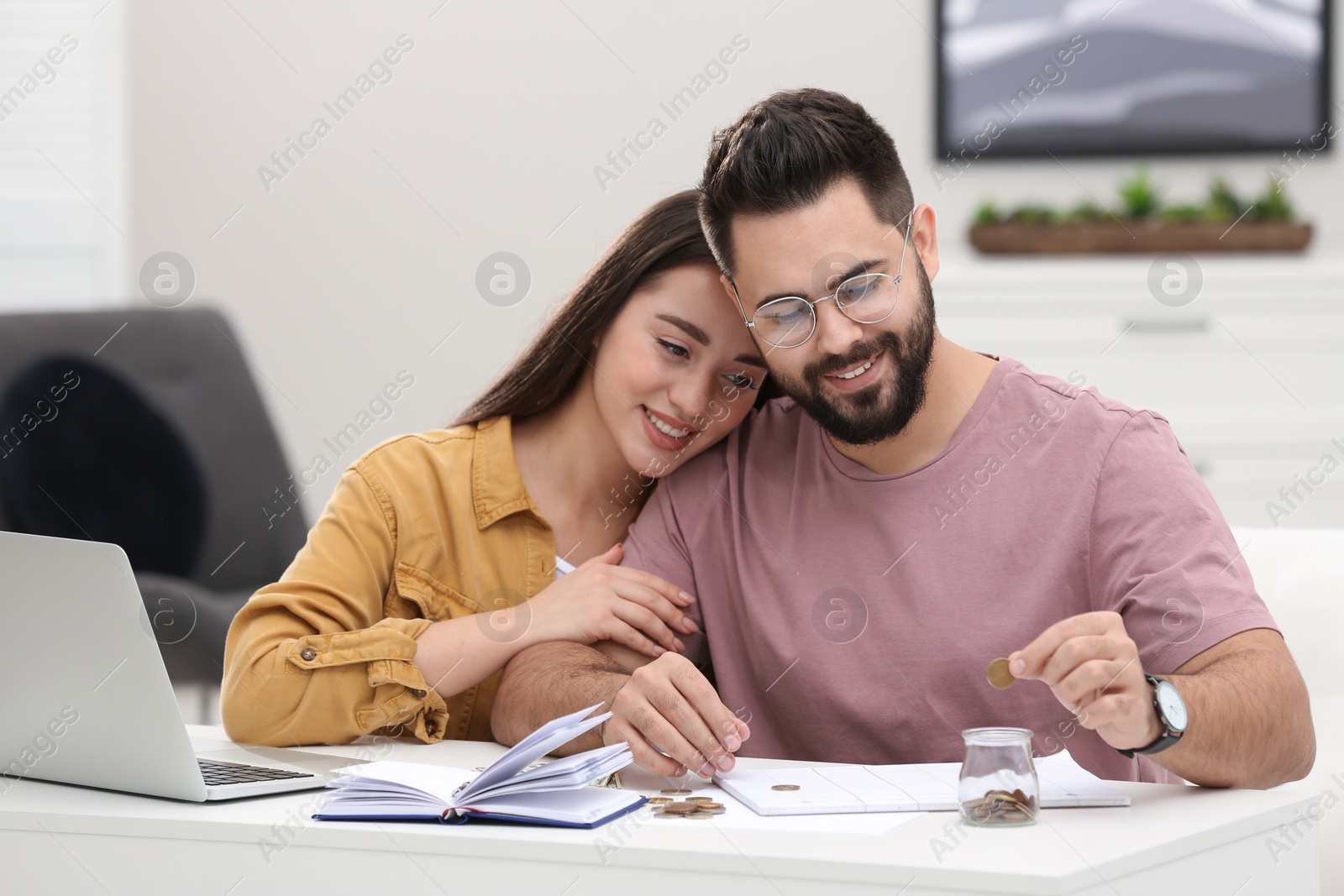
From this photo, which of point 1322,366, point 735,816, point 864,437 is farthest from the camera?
point 1322,366

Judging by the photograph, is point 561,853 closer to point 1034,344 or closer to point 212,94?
point 1034,344

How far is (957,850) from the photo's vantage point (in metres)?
1.02

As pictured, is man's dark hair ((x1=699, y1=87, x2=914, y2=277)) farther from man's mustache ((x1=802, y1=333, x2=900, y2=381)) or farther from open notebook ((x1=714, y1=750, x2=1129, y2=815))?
open notebook ((x1=714, y1=750, x2=1129, y2=815))

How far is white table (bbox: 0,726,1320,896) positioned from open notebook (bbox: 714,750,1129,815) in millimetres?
25

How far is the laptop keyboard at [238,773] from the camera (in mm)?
1286

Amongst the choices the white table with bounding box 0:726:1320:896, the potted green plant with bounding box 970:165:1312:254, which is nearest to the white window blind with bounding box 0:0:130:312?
the potted green plant with bounding box 970:165:1312:254

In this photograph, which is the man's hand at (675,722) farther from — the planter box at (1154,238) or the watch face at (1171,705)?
the planter box at (1154,238)

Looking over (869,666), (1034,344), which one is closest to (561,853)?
(869,666)

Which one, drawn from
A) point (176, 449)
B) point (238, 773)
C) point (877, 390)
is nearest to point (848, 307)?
point (877, 390)

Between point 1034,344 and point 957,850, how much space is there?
262cm

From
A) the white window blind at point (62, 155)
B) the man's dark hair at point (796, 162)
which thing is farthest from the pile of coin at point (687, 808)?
the white window blind at point (62, 155)

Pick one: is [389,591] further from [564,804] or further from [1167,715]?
[1167,715]

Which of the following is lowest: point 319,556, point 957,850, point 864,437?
point 319,556

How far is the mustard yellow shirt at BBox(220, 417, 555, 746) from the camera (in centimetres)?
152
